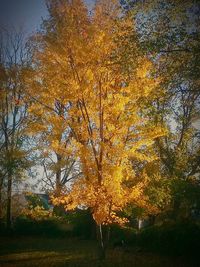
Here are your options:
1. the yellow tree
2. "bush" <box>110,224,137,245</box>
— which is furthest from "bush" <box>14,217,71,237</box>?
the yellow tree

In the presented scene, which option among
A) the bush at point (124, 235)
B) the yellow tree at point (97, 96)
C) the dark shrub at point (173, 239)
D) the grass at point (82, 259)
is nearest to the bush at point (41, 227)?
the bush at point (124, 235)

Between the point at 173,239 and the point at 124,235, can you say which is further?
the point at 124,235

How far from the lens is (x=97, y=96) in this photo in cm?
1038

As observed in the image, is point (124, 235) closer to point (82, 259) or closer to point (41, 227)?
point (82, 259)

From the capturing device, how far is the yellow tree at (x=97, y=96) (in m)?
9.85

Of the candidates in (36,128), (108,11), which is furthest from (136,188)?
(108,11)

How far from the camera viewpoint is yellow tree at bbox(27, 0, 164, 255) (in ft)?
32.3

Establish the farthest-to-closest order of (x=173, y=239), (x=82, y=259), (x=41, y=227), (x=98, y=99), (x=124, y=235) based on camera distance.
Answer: (x=41, y=227), (x=124, y=235), (x=173, y=239), (x=82, y=259), (x=98, y=99)

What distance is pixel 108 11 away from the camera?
10.7 meters

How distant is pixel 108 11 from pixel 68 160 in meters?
6.72

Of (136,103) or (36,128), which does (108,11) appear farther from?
(36,128)

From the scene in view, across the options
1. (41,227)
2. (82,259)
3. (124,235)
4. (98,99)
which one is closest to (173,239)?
(82,259)

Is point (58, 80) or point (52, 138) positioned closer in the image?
point (58, 80)

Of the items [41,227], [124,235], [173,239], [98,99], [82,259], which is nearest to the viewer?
[98,99]
